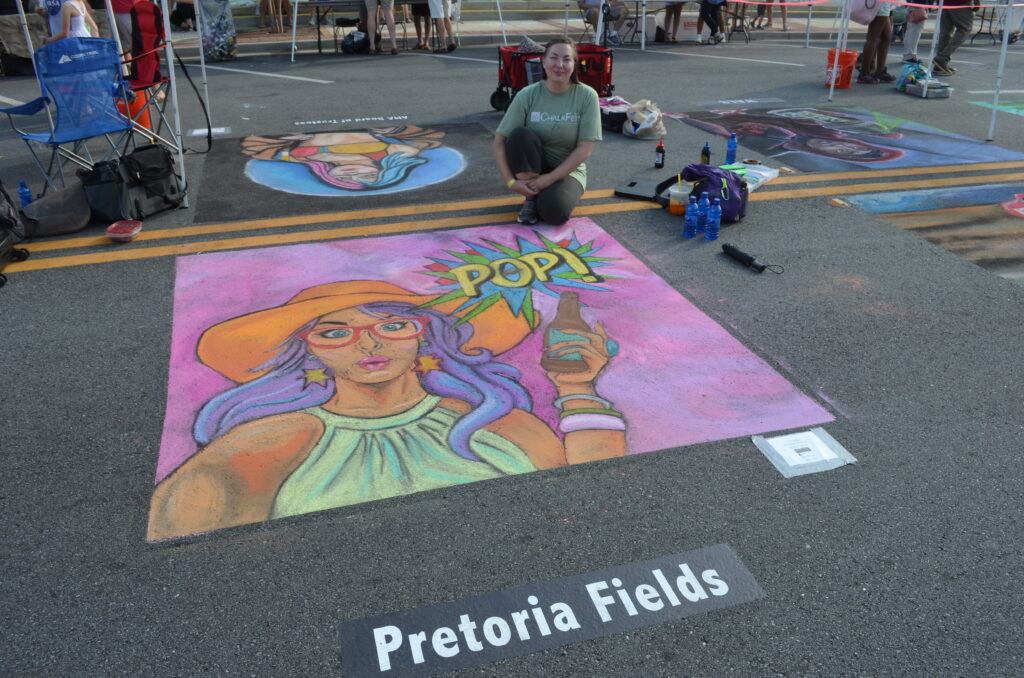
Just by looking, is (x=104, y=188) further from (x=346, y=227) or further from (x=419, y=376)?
(x=419, y=376)

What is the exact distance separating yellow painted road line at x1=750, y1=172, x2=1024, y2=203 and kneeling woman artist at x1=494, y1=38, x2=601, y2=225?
166 cm

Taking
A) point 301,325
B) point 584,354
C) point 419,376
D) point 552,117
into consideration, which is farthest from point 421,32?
point 419,376

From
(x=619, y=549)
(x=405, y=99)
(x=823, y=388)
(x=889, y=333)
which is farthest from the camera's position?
(x=405, y=99)

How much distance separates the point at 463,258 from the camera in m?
5.36

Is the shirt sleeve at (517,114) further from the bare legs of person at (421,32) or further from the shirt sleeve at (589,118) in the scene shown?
the bare legs of person at (421,32)

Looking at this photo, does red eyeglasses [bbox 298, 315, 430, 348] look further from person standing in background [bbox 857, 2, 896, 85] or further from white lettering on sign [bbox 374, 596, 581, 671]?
person standing in background [bbox 857, 2, 896, 85]

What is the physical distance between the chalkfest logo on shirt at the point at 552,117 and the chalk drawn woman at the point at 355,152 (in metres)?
1.65

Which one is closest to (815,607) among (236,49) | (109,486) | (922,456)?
(922,456)

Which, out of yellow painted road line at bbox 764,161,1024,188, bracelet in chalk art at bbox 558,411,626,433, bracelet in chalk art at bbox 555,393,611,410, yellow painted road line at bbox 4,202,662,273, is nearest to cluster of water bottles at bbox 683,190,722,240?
yellow painted road line at bbox 4,202,662,273

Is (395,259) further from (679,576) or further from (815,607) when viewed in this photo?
(815,607)

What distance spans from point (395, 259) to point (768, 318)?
248 centimetres

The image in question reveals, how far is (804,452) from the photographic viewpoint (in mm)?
3389

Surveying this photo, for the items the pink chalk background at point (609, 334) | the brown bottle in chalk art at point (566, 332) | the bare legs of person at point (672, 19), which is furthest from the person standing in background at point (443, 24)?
the brown bottle in chalk art at point (566, 332)

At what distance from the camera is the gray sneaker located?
5.96 meters
